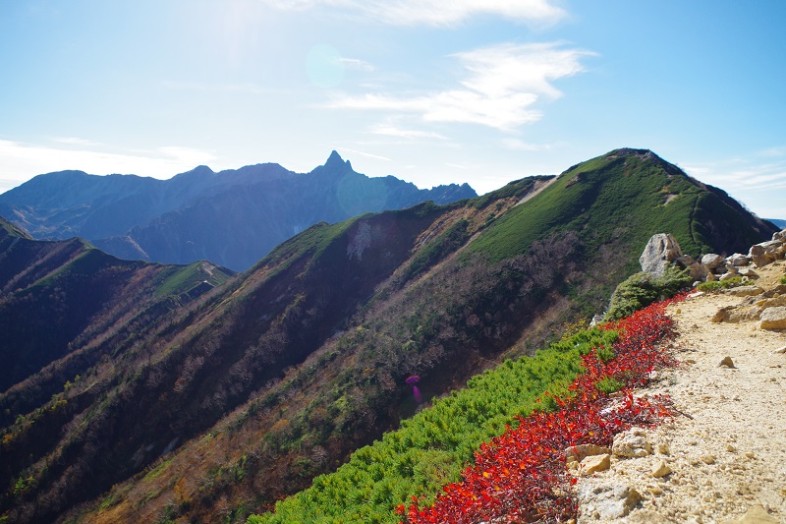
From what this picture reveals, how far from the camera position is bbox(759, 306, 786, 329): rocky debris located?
14.2 meters

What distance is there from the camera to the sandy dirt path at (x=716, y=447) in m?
7.09

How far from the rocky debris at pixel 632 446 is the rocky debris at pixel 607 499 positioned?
121 cm

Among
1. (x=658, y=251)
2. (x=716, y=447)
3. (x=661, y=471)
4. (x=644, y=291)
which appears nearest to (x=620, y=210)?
(x=658, y=251)

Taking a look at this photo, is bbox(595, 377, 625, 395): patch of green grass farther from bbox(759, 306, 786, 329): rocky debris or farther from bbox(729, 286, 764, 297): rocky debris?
bbox(729, 286, 764, 297): rocky debris

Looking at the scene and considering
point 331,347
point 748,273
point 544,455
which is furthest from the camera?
point 331,347

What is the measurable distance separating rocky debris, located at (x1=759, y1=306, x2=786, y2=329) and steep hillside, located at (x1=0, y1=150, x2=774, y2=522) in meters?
30.9

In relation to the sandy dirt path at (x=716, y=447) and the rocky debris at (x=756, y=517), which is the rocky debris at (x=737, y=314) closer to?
the sandy dirt path at (x=716, y=447)

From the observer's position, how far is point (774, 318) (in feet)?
47.3

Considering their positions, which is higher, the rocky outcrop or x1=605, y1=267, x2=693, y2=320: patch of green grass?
the rocky outcrop

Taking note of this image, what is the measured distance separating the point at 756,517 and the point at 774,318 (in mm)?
11401

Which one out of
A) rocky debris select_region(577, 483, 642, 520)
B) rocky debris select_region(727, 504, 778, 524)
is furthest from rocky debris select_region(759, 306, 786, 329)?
rocky debris select_region(577, 483, 642, 520)

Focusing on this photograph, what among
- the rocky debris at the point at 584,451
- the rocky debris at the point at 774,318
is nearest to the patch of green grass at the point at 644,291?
the rocky debris at the point at 774,318

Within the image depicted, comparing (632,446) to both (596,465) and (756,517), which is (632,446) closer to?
(596,465)

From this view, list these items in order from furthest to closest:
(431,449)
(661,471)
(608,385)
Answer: (431,449)
(608,385)
(661,471)
